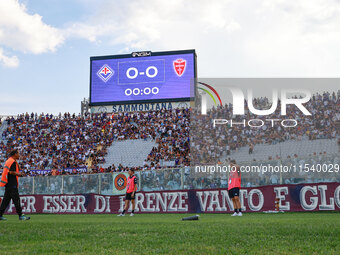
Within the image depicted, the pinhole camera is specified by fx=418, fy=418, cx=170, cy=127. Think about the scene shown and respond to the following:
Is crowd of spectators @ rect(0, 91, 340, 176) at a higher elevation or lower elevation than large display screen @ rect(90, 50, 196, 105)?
lower

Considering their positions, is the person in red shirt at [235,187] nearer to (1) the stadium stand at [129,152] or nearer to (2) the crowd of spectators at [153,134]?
(2) the crowd of spectators at [153,134]

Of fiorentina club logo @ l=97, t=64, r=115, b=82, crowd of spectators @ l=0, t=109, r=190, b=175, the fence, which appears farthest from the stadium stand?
the fence

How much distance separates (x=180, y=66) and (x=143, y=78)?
3.86 m

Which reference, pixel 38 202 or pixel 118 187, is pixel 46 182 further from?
pixel 118 187

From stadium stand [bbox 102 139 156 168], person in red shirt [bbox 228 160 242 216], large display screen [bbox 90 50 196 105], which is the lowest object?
person in red shirt [bbox 228 160 242 216]

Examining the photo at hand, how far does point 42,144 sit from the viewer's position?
39.5m

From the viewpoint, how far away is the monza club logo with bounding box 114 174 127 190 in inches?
857

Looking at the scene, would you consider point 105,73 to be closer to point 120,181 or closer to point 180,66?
point 180,66

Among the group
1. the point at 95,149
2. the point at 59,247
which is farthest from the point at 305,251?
the point at 95,149

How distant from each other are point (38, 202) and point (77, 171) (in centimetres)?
1027

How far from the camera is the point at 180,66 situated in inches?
1554

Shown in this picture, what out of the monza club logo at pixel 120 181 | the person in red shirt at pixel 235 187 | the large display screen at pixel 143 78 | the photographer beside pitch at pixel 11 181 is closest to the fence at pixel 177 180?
the monza club logo at pixel 120 181

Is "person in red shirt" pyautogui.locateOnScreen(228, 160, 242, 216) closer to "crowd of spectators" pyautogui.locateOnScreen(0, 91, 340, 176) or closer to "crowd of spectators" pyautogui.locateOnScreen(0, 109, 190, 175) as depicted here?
"crowd of spectators" pyautogui.locateOnScreen(0, 91, 340, 176)

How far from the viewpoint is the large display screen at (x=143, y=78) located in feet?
129
